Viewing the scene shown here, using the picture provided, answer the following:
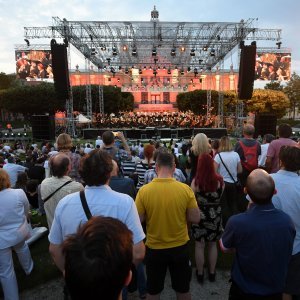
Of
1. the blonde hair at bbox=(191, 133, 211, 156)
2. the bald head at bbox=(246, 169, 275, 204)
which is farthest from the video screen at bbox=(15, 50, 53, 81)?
the bald head at bbox=(246, 169, 275, 204)

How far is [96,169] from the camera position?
2.26 metres

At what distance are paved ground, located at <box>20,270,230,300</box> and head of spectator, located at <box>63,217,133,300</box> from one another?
9.16ft

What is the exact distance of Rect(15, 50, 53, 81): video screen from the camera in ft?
123

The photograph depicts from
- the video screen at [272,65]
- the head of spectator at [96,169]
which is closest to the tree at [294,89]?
the video screen at [272,65]

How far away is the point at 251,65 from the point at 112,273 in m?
17.4

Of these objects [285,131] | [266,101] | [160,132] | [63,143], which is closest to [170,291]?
[63,143]

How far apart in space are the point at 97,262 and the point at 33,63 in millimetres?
41190

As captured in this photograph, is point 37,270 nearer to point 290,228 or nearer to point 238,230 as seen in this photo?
point 238,230

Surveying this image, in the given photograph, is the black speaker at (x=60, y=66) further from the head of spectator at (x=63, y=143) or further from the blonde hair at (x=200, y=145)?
the blonde hair at (x=200, y=145)

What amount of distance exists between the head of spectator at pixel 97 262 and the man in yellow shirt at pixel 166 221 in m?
1.60

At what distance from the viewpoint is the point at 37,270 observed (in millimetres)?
4258

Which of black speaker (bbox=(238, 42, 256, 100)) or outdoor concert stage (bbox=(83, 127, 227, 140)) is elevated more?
black speaker (bbox=(238, 42, 256, 100))

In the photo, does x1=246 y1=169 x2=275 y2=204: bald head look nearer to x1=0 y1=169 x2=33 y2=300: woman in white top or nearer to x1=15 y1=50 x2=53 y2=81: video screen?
x1=0 y1=169 x2=33 y2=300: woman in white top

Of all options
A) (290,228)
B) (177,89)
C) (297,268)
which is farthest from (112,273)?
(177,89)
